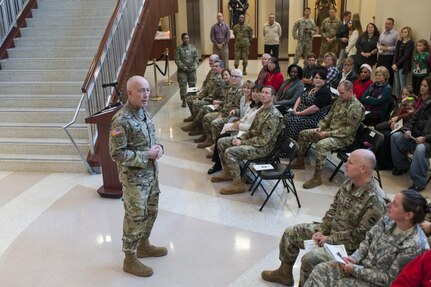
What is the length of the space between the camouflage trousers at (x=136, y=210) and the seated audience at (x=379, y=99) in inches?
151

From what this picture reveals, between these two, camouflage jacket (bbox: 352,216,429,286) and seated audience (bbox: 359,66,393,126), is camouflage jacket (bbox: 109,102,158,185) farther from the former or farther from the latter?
seated audience (bbox: 359,66,393,126)

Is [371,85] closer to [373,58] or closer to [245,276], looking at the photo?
[373,58]

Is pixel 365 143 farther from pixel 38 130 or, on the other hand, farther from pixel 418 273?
pixel 38 130

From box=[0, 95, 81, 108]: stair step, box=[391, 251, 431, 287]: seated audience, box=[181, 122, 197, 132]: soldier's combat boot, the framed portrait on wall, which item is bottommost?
box=[181, 122, 197, 132]: soldier's combat boot

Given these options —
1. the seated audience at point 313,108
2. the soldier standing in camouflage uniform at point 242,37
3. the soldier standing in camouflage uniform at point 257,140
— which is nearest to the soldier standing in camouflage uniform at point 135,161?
the soldier standing in camouflage uniform at point 257,140

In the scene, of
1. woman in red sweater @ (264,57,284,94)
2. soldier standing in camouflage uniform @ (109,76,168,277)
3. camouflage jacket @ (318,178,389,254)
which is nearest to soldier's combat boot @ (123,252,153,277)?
soldier standing in camouflage uniform @ (109,76,168,277)

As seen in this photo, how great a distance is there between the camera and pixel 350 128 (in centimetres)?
528

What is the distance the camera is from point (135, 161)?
3.39 m

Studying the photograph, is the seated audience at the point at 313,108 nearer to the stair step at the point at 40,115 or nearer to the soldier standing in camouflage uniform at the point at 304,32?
the stair step at the point at 40,115

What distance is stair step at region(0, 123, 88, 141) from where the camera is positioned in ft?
21.1

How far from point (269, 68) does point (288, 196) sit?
3.29 meters

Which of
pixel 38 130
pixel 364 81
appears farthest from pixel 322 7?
pixel 38 130

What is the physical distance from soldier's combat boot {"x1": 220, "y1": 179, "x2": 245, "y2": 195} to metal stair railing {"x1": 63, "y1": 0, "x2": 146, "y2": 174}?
1944mm

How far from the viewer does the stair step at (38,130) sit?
6.42 metres
